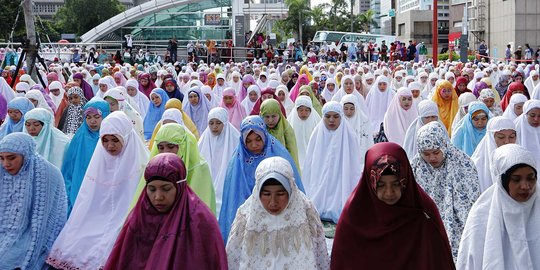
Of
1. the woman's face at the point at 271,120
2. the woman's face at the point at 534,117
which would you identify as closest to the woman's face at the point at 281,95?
the woman's face at the point at 271,120

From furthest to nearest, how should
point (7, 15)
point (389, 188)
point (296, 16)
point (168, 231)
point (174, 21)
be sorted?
1. point (296, 16)
2. point (174, 21)
3. point (7, 15)
4. point (168, 231)
5. point (389, 188)

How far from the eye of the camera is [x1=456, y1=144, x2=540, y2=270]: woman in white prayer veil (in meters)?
3.77

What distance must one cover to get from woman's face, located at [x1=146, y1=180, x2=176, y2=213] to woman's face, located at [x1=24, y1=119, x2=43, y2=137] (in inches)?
131

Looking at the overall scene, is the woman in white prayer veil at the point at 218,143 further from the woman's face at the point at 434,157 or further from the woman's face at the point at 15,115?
the woman's face at the point at 434,157

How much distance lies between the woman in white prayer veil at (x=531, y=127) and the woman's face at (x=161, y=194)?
4.33 metres

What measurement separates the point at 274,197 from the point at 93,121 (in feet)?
11.5

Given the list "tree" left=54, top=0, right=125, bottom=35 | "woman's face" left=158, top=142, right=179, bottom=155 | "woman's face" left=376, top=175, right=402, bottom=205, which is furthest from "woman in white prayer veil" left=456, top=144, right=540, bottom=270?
"tree" left=54, top=0, right=125, bottom=35

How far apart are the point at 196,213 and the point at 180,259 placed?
251 mm

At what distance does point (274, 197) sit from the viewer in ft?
12.6

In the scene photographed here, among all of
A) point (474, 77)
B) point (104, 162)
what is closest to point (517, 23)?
point (474, 77)

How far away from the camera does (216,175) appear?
721 centimetres

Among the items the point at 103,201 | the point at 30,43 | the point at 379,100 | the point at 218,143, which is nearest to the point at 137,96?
the point at 30,43

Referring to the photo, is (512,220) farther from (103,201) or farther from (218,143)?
(218,143)

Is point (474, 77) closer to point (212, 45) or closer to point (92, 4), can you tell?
point (212, 45)
